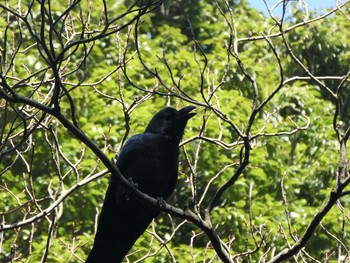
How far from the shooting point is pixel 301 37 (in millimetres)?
14836

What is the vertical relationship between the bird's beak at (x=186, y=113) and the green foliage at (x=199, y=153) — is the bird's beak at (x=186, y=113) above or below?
below

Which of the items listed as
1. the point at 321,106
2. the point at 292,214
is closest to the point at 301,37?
the point at 321,106

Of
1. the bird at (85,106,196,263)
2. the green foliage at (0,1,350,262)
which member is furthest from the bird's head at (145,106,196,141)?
the green foliage at (0,1,350,262)

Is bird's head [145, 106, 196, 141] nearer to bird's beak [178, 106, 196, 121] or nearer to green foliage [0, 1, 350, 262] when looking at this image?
bird's beak [178, 106, 196, 121]

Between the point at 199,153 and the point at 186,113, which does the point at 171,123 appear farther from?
the point at 199,153

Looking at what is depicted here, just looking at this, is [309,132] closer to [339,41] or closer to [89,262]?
[339,41]

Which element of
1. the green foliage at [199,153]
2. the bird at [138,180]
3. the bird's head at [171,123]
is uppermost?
the green foliage at [199,153]

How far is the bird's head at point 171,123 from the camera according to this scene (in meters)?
5.89

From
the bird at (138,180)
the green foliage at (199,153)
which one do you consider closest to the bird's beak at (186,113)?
the bird at (138,180)

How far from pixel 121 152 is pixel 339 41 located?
31.9ft

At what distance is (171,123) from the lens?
5922 millimetres

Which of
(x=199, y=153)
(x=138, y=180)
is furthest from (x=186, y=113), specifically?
(x=199, y=153)

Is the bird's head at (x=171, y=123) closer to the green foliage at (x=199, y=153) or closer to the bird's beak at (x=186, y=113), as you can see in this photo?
the bird's beak at (x=186, y=113)

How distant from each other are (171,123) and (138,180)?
47 centimetres
